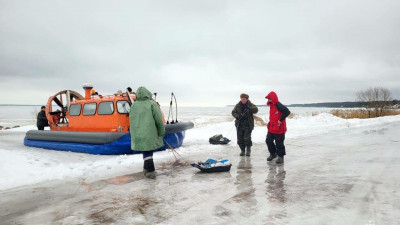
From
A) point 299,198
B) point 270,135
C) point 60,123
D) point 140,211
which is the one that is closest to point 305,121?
point 270,135

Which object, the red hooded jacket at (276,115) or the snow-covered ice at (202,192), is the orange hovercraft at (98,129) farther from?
the red hooded jacket at (276,115)

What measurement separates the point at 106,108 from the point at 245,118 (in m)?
4.39

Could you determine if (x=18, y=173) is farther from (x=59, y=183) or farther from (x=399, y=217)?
(x=399, y=217)

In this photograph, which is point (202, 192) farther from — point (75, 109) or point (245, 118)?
point (75, 109)

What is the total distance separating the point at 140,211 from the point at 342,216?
7.94 ft

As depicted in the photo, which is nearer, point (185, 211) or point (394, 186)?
point (185, 211)

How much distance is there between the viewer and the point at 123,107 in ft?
28.6

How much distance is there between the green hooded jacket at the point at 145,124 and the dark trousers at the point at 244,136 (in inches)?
114

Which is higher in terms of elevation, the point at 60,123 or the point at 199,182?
the point at 60,123

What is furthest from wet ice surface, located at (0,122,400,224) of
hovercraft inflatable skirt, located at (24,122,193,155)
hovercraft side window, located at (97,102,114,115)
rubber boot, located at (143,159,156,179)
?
hovercraft side window, located at (97,102,114,115)

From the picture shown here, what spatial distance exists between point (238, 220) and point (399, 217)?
180cm

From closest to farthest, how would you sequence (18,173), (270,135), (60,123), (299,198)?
(299,198) < (18,173) < (270,135) < (60,123)

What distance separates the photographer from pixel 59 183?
17.0 feet

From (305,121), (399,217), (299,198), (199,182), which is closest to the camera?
(399,217)
